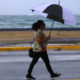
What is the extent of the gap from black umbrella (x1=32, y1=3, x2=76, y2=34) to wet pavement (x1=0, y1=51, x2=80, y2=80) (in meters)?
1.53

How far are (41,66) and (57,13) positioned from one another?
282cm

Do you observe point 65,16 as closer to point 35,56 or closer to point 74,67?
point 35,56

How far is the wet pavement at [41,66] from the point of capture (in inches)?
405

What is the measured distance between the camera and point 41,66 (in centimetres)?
1188

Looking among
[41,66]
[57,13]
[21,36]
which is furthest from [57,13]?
[21,36]

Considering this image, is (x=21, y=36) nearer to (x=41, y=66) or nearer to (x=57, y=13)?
(x=41, y=66)

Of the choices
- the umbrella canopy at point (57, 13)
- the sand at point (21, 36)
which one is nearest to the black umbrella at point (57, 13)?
the umbrella canopy at point (57, 13)

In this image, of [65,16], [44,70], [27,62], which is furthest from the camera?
[27,62]

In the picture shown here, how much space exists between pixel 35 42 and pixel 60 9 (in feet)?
3.17

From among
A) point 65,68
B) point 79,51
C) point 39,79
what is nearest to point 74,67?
point 65,68

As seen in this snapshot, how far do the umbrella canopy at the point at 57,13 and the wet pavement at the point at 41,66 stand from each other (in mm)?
1532

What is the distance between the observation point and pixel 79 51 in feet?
53.5

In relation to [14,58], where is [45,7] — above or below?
above

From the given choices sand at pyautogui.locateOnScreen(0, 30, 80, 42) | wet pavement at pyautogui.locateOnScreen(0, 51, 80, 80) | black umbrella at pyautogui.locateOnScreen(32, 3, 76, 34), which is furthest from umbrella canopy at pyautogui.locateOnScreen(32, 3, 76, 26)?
sand at pyautogui.locateOnScreen(0, 30, 80, 42)
